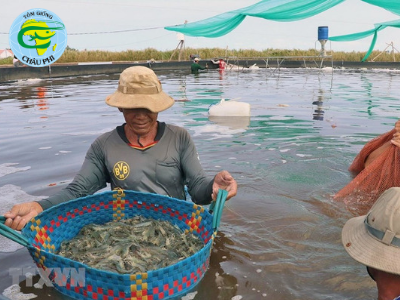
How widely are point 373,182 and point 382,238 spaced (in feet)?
9.75

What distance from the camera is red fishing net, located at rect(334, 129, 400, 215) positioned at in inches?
166

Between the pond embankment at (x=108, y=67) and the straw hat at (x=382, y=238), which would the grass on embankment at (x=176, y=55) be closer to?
the pond embankment at (x=108, y=67)

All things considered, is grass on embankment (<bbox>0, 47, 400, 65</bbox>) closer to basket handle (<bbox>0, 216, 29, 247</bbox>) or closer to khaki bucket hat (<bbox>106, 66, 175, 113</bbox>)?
khaki bucket hat (<bbox>106, 66, 175, 113</bbox>)

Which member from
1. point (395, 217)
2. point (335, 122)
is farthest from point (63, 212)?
point (335, 122)

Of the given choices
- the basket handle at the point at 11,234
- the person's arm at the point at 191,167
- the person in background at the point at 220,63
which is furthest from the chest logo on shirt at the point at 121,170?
the person in background at the point at 220,63

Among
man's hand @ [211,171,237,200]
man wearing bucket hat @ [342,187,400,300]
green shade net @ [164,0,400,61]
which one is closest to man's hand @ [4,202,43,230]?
man's hand @ [211,171,237,200]

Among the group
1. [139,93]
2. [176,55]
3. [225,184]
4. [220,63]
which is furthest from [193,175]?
[176,55]

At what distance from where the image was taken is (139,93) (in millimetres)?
2830

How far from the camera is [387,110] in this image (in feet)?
35.5

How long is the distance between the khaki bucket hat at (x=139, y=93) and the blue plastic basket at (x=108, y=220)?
2.25 feet

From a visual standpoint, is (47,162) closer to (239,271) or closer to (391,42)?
(239,271)

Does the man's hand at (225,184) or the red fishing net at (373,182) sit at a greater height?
the man's hand at (225,184)

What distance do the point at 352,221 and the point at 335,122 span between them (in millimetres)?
7518

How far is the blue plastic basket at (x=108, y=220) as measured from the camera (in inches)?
84.6
